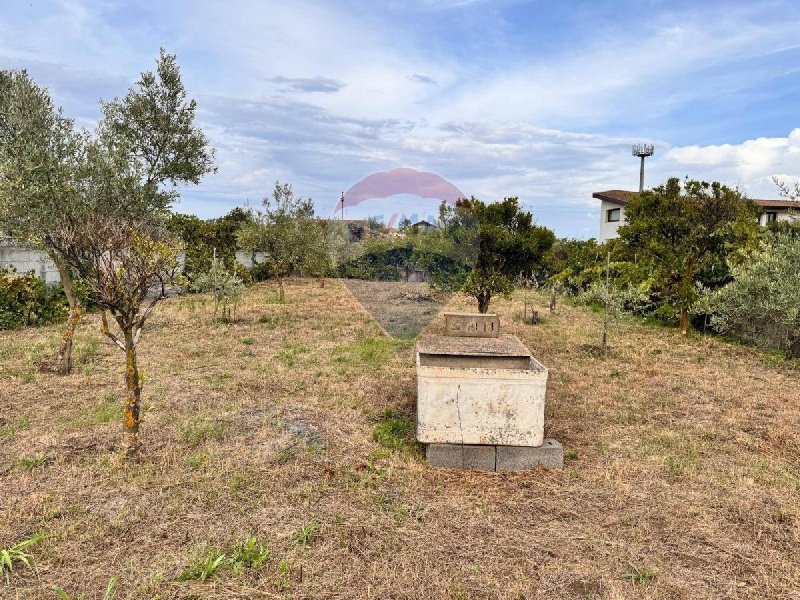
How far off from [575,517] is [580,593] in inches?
61.8

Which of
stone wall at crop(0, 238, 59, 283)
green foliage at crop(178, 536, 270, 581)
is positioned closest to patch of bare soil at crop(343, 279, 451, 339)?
green foliage at crop(178, 536, 270, 581)

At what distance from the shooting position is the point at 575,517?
6.62 metres

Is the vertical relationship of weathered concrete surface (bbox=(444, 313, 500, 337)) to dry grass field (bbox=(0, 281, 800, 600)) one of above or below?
above

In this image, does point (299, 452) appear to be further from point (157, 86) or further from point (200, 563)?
point (157, 86)

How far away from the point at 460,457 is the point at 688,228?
15.2 metres

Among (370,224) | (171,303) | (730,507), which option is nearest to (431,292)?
(171,303)

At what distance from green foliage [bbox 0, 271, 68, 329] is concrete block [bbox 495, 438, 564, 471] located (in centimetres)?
1972

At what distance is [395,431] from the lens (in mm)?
9523

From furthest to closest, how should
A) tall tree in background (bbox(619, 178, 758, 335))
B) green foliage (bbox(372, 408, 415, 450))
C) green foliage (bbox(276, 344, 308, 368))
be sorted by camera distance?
tall tree in background (bbox(619, 178, 758, 335)), green foliage (bbox(276, 344, 308, 368)), green foliage (bbox(372, 408, 415, 450))

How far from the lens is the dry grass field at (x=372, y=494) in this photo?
528cm

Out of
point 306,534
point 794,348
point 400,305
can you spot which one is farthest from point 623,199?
point 306,534

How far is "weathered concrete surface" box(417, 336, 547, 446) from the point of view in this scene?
8.14 meters

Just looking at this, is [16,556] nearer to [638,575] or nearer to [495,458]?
[495,458]

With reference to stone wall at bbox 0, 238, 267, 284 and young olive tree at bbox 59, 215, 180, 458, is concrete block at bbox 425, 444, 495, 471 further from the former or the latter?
stone wall at bbox 0, 238, 267, 284
